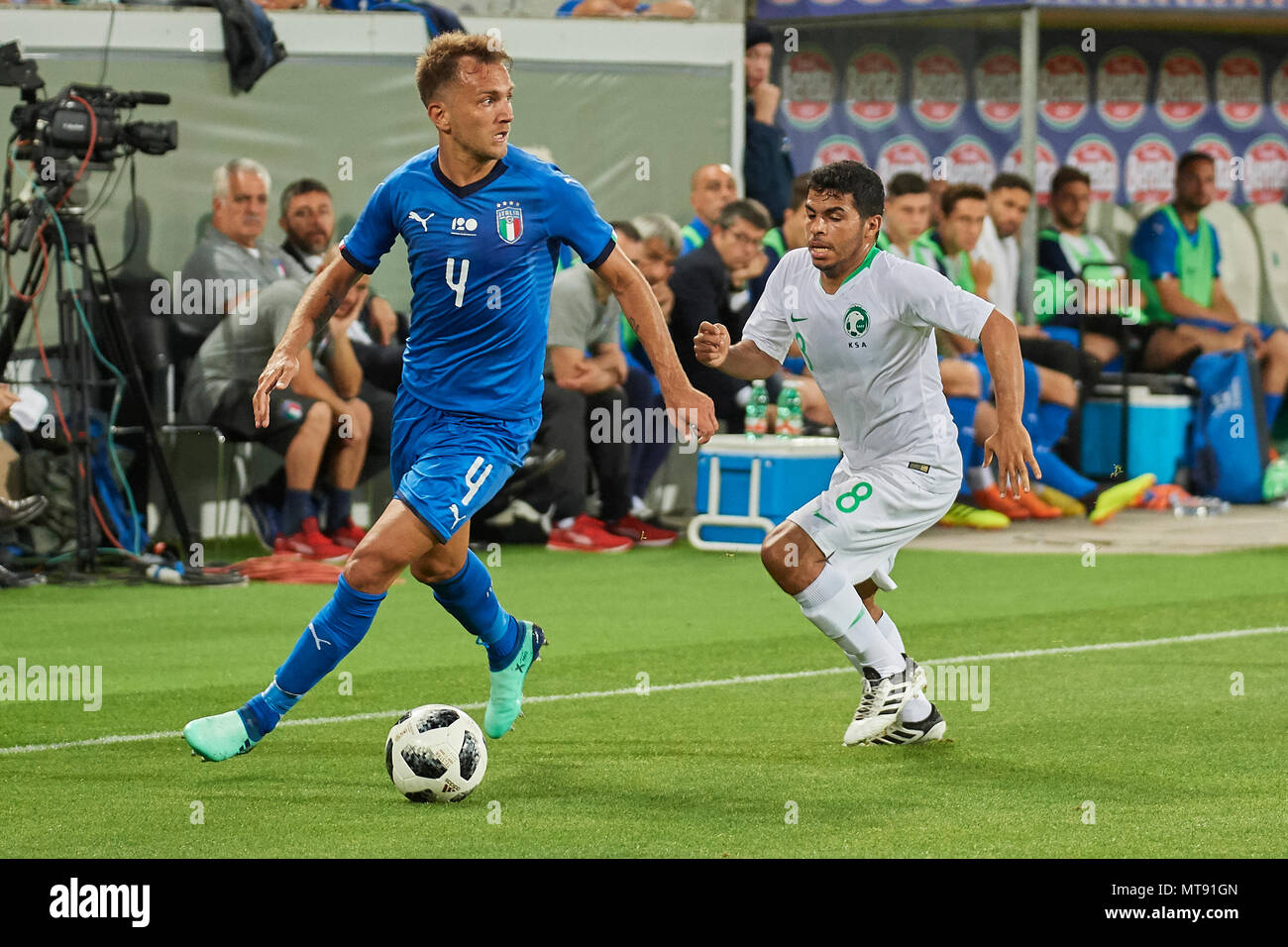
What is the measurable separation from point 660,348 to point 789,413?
719 centimetres

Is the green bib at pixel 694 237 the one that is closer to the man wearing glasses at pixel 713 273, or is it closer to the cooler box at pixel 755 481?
the man wearing glasses at pixel 713 273

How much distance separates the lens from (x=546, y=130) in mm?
14438

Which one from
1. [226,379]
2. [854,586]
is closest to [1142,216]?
[226,379]

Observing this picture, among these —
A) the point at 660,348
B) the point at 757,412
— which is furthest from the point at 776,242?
the point at 660,348

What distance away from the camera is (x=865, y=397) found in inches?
271

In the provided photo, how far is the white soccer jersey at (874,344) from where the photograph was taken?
6.70 m

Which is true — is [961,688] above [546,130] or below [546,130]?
below

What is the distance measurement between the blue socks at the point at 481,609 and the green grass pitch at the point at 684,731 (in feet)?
1.13

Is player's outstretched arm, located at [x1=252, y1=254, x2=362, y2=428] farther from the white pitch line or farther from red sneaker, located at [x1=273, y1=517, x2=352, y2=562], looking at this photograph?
red sneaker, located at [x1=273, y1=517, x2=352, y2=562]

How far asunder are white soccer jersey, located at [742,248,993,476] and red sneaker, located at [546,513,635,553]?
5.99 meters

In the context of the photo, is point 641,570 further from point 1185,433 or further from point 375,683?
point 1185,433

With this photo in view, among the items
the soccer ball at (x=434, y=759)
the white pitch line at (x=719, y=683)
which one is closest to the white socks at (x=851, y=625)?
the soccer ball at (x=434, y=759)

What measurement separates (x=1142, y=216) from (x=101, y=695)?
11.2 metres

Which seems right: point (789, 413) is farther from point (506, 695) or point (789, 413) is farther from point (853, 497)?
point (506, 695)
